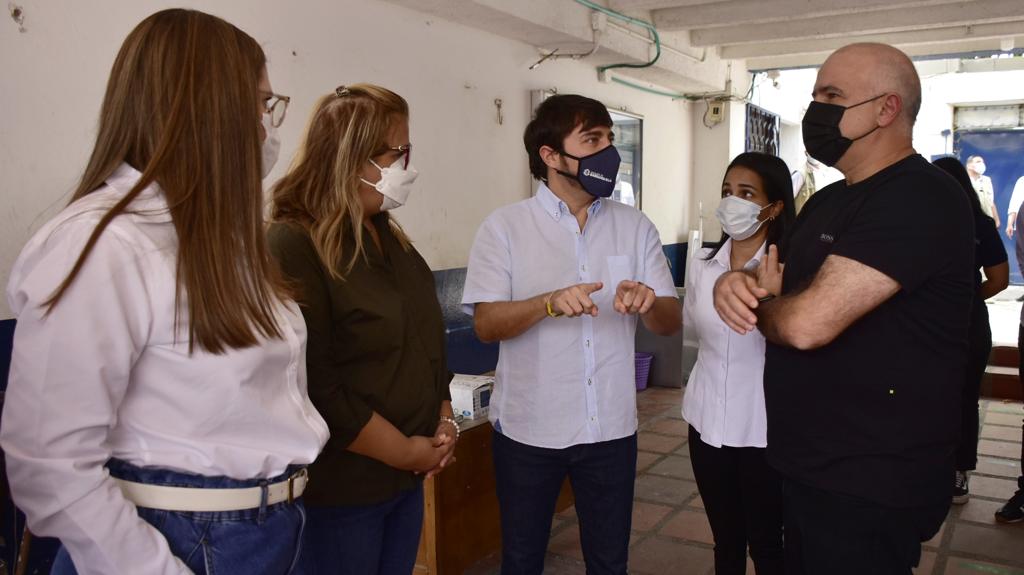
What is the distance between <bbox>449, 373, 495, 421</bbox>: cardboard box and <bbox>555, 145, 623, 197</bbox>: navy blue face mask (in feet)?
3.93

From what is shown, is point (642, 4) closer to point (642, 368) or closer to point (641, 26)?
point (641, 26)

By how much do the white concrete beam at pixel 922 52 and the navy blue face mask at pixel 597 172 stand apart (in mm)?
6023

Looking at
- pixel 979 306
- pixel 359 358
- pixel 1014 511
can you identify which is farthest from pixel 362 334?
pixel 1014 511

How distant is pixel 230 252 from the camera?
1.22 metres

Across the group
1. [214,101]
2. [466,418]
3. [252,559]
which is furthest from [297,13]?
[252,559]

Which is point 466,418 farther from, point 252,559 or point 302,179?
point 252,559

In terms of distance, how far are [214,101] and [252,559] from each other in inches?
27.6

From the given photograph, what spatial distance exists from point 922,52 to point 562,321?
668 centimetres

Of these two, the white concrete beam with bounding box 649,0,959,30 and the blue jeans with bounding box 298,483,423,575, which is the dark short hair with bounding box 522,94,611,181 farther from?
the white concrete beam with bounding box 649,0,959,30

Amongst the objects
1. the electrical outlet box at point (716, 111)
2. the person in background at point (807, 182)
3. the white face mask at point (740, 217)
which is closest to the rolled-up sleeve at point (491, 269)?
the white face mask at point (740, 217)

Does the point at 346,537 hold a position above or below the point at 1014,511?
above

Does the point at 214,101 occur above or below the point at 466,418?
above

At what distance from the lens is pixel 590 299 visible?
83.1 inches

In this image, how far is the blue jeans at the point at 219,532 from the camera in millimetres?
1156
